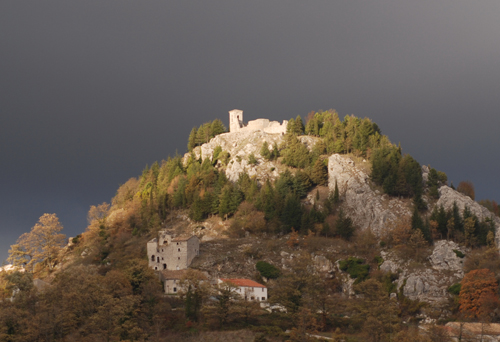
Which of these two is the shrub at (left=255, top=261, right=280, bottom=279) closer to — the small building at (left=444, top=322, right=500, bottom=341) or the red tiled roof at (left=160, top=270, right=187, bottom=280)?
the red tiled roof at (left=160, top=270, right=187, bottom=280)

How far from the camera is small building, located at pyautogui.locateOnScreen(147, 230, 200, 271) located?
67.0m

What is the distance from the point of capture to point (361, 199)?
77312 millimetres

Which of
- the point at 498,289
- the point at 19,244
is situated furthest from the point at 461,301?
the point at 19,244

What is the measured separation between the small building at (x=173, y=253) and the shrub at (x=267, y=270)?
30.2 feet

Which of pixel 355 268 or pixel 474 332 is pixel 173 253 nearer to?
pixel 355 268

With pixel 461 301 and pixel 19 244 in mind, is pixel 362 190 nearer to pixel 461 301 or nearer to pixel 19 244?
pixel 461 301

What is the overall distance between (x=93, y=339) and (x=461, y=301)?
1511 inches

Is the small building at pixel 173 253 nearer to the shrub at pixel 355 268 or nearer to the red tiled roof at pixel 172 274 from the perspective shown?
the red tiled roof at pixel 172 274

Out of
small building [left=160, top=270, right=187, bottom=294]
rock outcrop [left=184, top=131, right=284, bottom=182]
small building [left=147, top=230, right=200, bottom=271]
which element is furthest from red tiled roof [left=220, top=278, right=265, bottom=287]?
rock outcrop [left=184, top=131, right=284, bottom=182]

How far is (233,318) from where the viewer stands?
170 feet

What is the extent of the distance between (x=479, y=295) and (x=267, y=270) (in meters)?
25.1

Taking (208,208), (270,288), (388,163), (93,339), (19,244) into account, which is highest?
(388,163)

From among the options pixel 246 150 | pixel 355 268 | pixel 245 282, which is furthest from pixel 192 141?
pixel 355 268

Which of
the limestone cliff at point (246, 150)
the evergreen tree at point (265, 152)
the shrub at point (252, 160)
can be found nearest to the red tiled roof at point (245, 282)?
the limestone cliff at point (246, 150)
